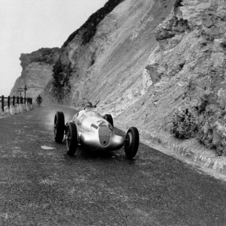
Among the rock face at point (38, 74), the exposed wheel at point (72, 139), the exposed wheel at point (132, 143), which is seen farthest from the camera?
the rock face at point (38, 74)

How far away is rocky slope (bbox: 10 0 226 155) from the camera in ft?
29.0

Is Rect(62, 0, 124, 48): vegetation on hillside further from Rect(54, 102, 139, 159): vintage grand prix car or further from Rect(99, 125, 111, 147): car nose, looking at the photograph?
Rect(99, 125, 111, 147): car nose

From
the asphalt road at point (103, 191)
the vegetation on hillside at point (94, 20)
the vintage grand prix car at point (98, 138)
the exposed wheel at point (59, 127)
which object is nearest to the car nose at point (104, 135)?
the vintage grand prix car at point (98, 138)

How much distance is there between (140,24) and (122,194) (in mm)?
34656

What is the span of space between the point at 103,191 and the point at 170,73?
42.2 ft

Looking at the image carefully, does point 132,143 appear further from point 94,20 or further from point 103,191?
point 94,20

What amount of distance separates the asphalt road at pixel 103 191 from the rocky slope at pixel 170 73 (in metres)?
2.20

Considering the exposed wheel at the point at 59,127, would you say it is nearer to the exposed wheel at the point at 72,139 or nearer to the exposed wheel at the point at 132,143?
the exposed wheel at the point at 72,139

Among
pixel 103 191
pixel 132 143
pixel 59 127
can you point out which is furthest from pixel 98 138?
pixel 103 191

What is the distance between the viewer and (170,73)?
16.7 meters

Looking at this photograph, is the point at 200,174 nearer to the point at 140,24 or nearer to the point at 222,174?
the point at 222,174

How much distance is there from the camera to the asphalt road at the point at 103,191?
3852 mm

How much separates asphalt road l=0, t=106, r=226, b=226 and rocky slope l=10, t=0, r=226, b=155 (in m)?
2.20

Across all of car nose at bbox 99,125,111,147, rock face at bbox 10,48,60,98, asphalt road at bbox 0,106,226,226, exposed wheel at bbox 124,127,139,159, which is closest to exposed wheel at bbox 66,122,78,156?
asphalt road at bbox 0,106,226,226
